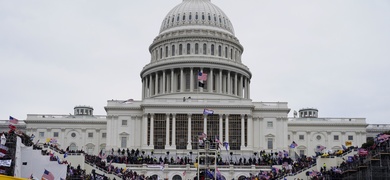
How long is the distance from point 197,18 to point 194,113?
29.1 meters

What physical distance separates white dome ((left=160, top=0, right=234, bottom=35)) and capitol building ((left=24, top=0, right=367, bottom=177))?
7.9 inches

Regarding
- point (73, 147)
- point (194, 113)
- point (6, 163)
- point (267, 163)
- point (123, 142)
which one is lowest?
point (267, 163)

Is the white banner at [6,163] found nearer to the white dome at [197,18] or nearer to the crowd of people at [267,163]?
the crowd of people at [267,163]

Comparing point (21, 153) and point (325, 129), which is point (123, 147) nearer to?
point (325, 129)

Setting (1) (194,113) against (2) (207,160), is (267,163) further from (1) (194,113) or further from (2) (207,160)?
(1) (194,113)

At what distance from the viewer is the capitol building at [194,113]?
114m

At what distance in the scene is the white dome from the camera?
13638cm

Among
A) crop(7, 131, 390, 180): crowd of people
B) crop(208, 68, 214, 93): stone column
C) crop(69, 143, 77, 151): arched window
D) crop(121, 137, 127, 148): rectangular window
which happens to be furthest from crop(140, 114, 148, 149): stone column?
crop(69, 143, 77, 151): arched window

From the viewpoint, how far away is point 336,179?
6550 centimetres

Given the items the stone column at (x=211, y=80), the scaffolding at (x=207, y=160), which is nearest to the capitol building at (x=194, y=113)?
the stone column at (x=211, y=80)

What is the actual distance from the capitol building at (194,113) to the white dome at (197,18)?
201mm

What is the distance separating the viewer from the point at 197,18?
448 ft

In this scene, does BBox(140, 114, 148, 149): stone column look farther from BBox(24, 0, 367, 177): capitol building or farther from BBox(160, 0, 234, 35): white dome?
BBox(160, 0, 234, 35): white dome

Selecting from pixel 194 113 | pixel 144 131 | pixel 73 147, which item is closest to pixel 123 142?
pixel 144 131
